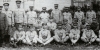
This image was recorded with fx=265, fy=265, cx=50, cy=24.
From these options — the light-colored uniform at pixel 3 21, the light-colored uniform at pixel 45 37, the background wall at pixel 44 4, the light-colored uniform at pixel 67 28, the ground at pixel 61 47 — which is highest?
the background wall at pixel 44 4

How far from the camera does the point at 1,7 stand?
11.1m

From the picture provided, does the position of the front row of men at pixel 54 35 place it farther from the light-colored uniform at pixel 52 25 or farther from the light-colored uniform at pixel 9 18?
the light-colored uniform at pixel 9 18

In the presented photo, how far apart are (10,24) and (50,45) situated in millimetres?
1953

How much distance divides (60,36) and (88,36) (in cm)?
109

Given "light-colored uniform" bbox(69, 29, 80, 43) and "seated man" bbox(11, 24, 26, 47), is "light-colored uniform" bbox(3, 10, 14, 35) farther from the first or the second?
"light-colored uniform" bbox(69, 29, 80, 43)

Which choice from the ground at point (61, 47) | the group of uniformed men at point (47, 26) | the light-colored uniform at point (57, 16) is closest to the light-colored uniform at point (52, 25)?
the group of uniformed men at point (47, 26)

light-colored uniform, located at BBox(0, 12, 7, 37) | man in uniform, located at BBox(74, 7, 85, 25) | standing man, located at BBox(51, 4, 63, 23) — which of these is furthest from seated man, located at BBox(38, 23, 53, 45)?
light-colored uniform, located at BBox(0, 12, 7, 37)

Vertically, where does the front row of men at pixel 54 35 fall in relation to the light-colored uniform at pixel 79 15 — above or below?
below

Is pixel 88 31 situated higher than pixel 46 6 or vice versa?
pixel 46 6

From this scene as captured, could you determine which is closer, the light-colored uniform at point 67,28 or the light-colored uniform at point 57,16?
the light-colored uniform at point 67,28

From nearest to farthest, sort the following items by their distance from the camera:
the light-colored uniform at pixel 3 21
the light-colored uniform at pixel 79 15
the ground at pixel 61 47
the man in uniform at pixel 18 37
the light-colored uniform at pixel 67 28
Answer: the ground at pixel 61 47, the man in uniform at pixel 18 37, the light-colored uniform at pixel 67 28, the light-colored uniform at pixel 3 21, the light-colored uniform at pixel 79 15

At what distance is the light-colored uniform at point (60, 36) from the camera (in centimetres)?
1031

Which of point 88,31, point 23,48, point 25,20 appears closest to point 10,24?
point 25,20

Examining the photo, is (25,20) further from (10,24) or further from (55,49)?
(55,49)
